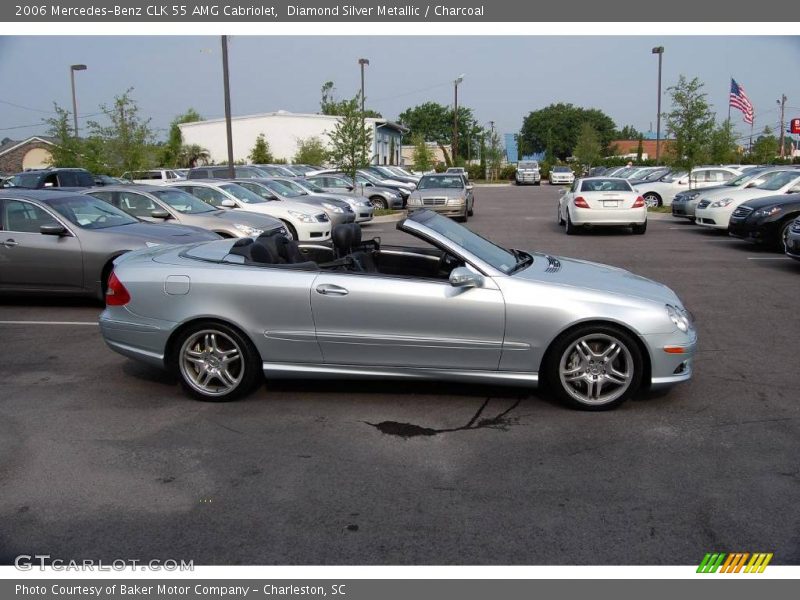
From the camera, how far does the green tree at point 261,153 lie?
174ft

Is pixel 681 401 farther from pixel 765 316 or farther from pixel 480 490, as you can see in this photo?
pixel 765 316

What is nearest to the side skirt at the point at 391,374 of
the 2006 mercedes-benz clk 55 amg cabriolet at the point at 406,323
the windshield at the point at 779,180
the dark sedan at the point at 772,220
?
the 2006 mercedes-benz clk 55 amg cabriolet at the point at 406,323

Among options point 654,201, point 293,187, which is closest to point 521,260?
point 293,187

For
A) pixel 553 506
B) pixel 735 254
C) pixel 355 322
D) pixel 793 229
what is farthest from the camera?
pixel 735 254

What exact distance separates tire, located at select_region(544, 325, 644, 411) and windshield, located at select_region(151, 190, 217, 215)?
8.74m

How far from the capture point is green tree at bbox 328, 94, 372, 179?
2617cm

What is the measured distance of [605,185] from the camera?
18750mm

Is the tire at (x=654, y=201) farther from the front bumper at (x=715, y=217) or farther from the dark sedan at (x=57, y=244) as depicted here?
the dark sedan at (x=57, y=244)

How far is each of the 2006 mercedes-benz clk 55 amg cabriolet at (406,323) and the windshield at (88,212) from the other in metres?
4.13

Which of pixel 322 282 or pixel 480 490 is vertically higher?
pixel 322 282

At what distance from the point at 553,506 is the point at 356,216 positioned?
668 inches

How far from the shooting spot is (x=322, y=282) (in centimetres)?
554

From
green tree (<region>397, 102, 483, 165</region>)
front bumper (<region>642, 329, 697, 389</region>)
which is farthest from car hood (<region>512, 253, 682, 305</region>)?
green tree (<region>397, 102, 483, 165</region>)
